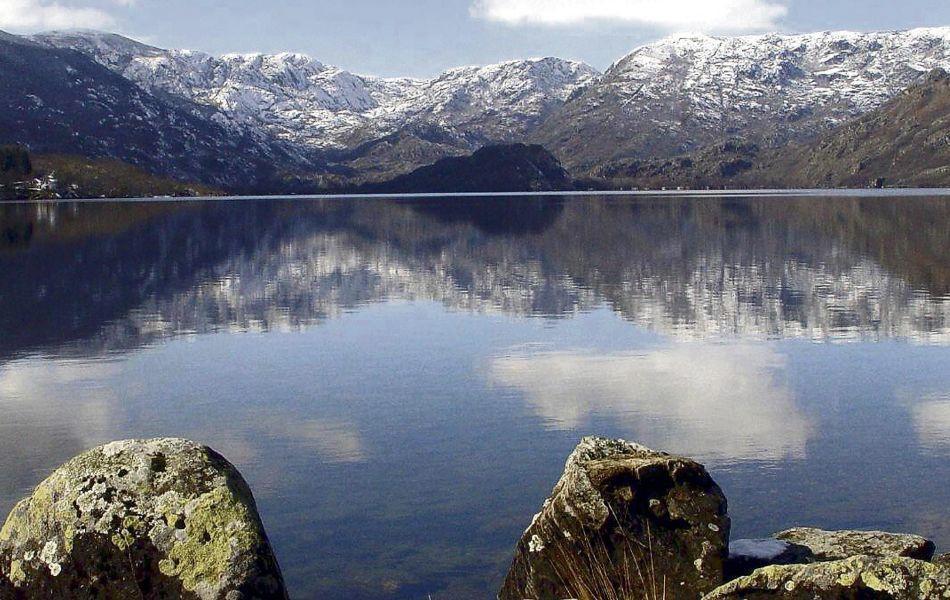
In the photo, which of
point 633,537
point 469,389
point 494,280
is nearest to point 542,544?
point 633,537

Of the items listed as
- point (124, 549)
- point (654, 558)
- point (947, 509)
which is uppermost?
point (124, 549)

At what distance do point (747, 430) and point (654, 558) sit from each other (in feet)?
41.8

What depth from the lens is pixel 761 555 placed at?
47.3ft

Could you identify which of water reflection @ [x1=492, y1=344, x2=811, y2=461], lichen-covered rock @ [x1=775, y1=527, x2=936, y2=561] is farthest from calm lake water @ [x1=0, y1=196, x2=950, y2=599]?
lichen-covered rock @ [x1=775, y1=527, x2=936, y2=561]

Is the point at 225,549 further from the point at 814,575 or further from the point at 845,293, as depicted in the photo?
the point at 845,293

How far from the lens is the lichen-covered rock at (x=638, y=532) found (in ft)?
43.2

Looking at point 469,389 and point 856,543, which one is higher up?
point 856,543

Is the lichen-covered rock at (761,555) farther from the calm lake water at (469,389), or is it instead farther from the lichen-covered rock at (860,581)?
the lichen-covered rock at (860,581)

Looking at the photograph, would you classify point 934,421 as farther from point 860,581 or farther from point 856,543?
point 860,581

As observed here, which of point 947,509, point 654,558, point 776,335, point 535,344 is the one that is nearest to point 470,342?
point 535,344

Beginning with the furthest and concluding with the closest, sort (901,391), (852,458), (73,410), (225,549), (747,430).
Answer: (901,391) → (73,410) → (747,430) → (852,458) → (225,549)

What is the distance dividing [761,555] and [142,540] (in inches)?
363

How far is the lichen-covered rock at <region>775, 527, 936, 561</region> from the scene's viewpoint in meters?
14.9

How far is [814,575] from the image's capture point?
9.25 meters
